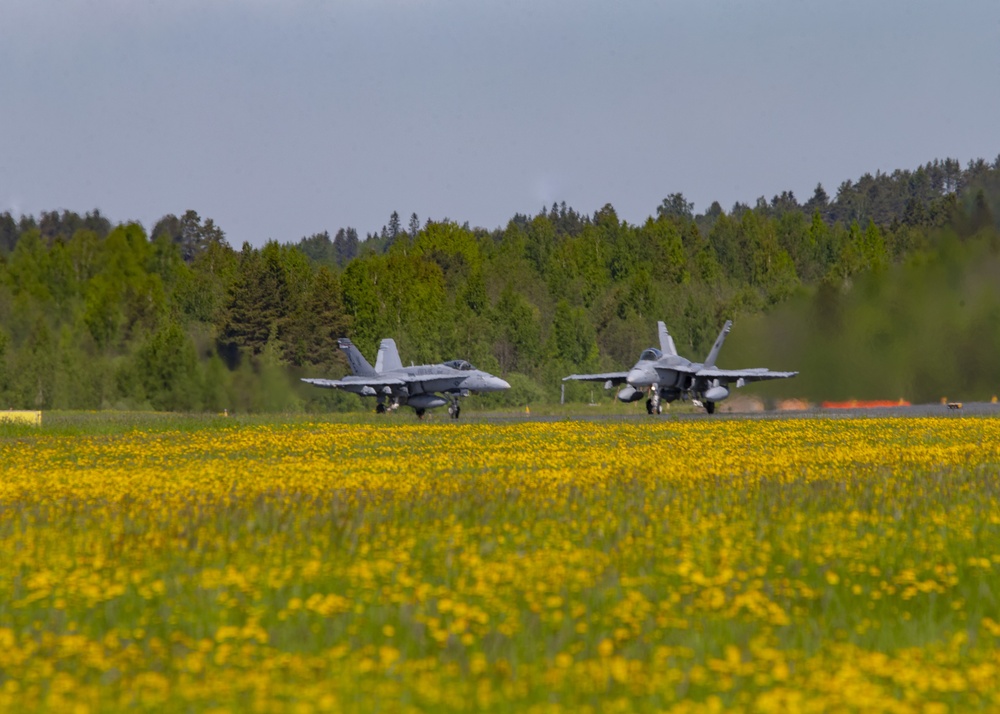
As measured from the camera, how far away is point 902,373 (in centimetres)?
5688

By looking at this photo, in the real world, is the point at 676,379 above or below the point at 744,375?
below

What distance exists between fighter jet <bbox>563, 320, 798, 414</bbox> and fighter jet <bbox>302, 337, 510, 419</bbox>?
166 inches

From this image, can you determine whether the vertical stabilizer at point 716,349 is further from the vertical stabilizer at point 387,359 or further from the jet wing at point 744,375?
the vertical stabilizer at point 387,359

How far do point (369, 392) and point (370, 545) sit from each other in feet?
137

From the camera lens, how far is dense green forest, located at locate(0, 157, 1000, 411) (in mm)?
55031

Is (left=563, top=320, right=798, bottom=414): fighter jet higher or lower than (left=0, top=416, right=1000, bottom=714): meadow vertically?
higher

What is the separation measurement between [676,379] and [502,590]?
4211cm

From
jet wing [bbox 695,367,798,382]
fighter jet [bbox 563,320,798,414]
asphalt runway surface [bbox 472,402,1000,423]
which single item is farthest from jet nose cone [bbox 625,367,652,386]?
jet wing [bbox 695,367,798,382]

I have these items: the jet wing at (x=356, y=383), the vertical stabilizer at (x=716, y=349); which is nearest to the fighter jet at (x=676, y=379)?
the vertical stabilizer at (x=716, y=349)

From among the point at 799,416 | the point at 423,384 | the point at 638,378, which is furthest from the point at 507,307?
the point at 799,416

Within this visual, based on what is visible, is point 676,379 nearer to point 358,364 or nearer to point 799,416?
point 799,416

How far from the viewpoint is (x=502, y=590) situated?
8492 millimetres

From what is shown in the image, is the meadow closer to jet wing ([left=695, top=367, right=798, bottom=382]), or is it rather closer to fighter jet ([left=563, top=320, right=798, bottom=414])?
fighter jet ([left=563, top=320, right=798, bottom=414])

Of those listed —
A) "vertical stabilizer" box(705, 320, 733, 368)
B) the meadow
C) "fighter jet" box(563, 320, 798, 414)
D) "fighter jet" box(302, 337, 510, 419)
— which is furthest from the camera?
"vertical stabilizer" box(705, 320, 733, 368)
